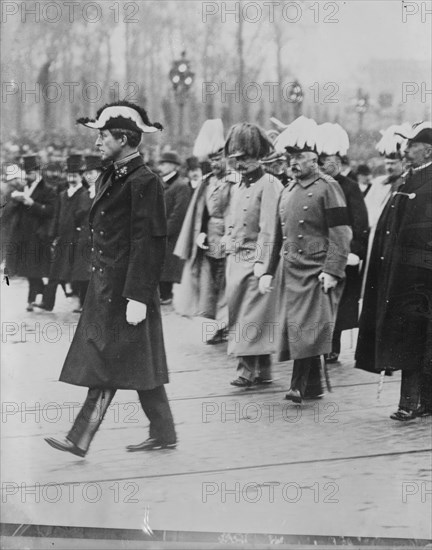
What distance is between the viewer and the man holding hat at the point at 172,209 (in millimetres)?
6422

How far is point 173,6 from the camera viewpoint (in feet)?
21.0

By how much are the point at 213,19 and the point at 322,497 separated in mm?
2928

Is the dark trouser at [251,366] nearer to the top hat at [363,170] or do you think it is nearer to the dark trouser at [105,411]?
the dark trouser at [105,411]

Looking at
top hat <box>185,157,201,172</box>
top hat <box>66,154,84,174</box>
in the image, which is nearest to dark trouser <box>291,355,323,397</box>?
top hat <box>185,157,201,172</box>

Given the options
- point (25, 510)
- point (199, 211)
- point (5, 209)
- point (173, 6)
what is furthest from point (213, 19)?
point (25, 510)

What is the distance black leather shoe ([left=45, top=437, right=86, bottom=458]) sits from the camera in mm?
6453

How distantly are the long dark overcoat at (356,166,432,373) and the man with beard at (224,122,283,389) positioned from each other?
0.61 m

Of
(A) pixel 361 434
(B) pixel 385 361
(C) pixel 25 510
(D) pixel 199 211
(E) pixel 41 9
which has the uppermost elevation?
(E) pixel 41 9

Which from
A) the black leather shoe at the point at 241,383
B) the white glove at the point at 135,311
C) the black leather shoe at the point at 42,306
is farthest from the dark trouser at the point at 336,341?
the black leather shoe at the point at 42,306

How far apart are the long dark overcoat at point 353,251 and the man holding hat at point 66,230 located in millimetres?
1590

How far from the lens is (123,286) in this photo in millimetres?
6227

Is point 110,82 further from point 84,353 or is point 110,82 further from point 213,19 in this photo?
point 84,353

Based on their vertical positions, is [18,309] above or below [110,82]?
below

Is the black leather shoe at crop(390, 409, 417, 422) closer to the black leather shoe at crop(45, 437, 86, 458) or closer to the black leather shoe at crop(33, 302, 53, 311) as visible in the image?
the black leather shoe at crop(45, 437, 86, 458)
